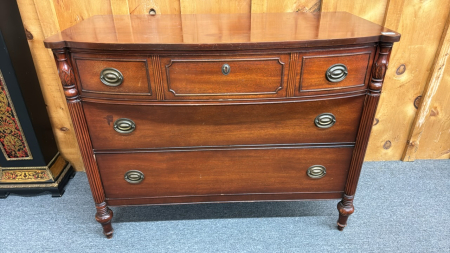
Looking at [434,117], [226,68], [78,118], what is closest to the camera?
[226,68]

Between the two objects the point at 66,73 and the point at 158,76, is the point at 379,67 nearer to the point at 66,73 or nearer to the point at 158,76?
the point at 158,76

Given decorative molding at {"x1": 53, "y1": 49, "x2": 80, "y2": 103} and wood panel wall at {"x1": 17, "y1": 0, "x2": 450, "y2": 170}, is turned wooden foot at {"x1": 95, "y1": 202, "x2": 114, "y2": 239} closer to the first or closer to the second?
decorative molding at {"x1": 53, "y1": 49, "x2": 80, "y2": 103}

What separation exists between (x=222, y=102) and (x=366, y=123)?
626 mm

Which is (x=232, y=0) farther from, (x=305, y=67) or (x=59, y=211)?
(x=59, y=211)

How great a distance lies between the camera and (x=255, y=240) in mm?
1595

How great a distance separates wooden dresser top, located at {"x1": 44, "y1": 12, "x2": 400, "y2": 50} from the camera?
1.08 m

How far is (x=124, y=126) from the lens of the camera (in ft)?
4.25

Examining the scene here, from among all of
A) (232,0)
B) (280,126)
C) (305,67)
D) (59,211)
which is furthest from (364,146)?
(59,211)

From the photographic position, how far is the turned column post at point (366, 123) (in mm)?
1177

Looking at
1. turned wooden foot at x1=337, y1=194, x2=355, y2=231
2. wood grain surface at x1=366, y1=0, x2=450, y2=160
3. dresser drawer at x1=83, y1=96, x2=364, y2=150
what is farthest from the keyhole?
wood grain surface at x1=366, y1=0, x2=450, y2=160

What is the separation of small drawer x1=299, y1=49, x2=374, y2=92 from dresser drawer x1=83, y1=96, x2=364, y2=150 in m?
0.10

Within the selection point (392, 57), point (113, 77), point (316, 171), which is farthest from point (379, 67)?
point (113, 77)

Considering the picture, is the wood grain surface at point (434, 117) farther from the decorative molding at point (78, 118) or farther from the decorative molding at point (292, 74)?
the decorative molding at point (78, 118)

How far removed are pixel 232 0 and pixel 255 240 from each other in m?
1.26
